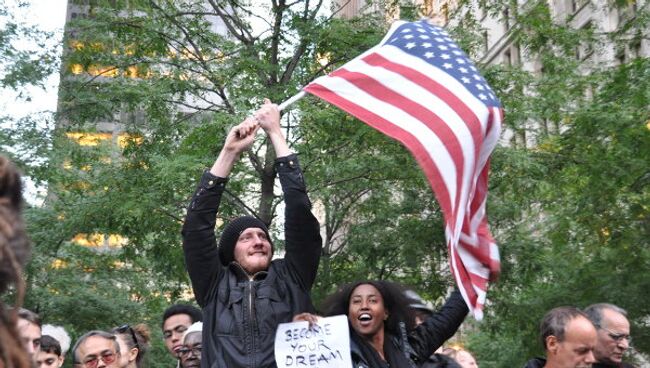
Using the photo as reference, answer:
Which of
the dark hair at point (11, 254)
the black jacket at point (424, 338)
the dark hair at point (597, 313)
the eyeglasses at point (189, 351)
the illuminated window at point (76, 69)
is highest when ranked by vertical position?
the illuminated window at point (76, 69)

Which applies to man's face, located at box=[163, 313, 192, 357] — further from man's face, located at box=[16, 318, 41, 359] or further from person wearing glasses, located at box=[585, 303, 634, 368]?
person wearing glasses, located at box=[585, 303, 634, 368]

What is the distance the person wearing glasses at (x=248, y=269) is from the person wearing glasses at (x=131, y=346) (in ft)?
6.44

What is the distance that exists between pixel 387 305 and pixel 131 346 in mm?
2355

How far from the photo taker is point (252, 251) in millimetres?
5102

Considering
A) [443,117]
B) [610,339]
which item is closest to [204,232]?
[443,117]

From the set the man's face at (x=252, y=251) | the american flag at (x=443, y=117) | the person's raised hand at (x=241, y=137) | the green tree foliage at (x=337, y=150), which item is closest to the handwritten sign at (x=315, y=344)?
the man's face at (x=252, y=251)

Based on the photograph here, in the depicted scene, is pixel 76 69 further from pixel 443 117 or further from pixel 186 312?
pixel 443 117

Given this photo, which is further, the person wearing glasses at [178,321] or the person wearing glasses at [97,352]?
the person wearing glasses at [178,321]

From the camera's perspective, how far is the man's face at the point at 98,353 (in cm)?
645

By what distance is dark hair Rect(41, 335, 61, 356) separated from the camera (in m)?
6.57

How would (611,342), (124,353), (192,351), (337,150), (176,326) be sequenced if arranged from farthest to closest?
(337,150) < (176,326) < (124,353) < (192,351) < (611,342)

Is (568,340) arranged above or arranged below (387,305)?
below

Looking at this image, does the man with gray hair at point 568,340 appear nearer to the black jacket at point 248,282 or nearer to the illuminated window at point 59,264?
the black jacket at point 248,282

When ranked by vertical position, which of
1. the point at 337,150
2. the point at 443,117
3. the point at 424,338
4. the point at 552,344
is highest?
the point at 337,150
